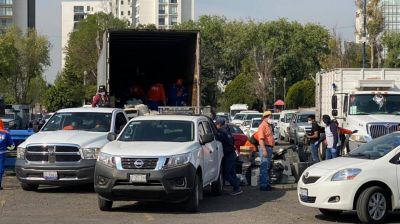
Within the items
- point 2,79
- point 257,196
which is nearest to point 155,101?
point 257,196

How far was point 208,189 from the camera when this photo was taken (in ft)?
54.5

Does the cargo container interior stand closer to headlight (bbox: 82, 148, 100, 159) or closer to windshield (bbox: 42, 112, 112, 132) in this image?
windshield (bbox: 42, 112, 112, 132)

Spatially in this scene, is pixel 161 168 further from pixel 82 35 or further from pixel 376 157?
pixel 82 35

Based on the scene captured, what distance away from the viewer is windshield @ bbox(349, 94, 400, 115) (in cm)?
2098

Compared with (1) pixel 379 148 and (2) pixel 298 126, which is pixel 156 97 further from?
(2) pixel 298 126

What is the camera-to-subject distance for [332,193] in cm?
1181

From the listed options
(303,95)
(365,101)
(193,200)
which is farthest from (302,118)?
(303,95)

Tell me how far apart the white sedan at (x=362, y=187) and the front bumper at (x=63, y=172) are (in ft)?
17.3

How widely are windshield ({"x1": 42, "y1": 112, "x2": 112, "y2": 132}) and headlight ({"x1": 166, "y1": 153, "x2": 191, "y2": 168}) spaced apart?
4.40 meters

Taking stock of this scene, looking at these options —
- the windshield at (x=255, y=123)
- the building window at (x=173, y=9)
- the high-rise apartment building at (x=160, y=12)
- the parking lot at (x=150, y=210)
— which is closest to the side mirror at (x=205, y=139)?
the parking lot at (x=150, y=210)

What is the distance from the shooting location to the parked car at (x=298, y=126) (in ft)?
113

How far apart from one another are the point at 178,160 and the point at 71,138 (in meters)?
3.90

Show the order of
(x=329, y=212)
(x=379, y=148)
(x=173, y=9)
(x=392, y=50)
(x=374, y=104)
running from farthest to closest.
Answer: (x=173, y=9)
(x=392, y=50)
(x=374, y=104)
(x=329, y=212)
(x=379, y=148)

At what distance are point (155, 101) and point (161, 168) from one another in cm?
947
